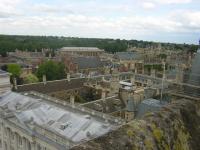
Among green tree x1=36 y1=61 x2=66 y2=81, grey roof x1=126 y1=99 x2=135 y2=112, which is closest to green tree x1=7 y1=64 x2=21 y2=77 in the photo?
green tree x1=36 y1=61 x2=66 y2=81

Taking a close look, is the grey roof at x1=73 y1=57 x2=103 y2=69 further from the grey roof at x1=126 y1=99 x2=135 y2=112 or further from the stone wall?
the stone wall

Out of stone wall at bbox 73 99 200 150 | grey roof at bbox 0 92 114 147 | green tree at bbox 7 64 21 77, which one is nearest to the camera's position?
stone wall at bbox 73 99 200 150

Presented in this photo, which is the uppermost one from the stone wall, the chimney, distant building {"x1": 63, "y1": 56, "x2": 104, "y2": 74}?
the stone wall

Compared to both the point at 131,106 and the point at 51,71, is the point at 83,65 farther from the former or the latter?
the point at 131,106

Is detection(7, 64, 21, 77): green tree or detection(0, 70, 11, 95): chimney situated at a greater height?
detection(0, 70, 11, 95): chimney

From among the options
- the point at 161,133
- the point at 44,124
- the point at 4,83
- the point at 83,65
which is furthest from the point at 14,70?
the point at 161,133

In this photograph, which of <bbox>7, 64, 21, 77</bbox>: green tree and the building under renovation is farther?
<bbox>7, 64, 21, 77</bbox>: green tree

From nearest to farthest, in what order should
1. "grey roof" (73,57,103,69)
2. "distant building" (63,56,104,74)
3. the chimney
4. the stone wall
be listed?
the stone wall, the chimney, "distant building" (63,56,104,74), "grey roof" (73,57,103,69)

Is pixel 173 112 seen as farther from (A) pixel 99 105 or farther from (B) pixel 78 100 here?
(B) pixel 78 100

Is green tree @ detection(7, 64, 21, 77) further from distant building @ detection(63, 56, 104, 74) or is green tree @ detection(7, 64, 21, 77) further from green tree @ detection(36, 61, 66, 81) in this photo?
distant building @ detection(63, 56, 104, 74)

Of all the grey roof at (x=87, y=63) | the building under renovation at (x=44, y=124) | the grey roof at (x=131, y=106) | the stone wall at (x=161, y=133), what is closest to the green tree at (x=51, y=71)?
the grey roof at (x=87, y=63)

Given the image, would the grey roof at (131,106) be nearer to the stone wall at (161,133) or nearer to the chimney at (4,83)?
the chimney at (4,83)
